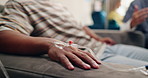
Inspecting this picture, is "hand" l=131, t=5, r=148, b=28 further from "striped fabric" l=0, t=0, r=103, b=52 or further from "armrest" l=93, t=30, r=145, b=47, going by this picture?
"striped fabric" l=0, t=0, r=103, b=52

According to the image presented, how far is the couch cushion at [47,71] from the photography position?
438 mm

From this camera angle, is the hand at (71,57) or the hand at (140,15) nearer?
the hand at (71,57)

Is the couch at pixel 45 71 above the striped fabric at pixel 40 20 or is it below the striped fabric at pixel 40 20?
below

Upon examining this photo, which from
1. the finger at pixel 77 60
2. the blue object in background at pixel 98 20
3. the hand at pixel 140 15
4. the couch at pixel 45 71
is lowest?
the blue object in background at pixel 98 20

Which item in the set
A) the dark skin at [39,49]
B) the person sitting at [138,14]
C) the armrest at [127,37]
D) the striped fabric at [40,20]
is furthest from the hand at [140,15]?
the dark skin at [39,49]

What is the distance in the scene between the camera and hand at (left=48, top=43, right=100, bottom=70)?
498 mm

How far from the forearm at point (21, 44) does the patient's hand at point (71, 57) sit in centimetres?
7

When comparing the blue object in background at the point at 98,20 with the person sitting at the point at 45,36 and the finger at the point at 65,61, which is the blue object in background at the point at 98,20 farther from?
the finger at the point at 65,61

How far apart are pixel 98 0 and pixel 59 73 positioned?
9.83ft

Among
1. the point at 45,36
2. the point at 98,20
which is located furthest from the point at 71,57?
the point at 98,20

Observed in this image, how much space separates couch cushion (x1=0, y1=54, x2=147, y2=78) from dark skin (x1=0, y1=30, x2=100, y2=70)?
→ 0.04 m

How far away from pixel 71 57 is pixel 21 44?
267 millimetres

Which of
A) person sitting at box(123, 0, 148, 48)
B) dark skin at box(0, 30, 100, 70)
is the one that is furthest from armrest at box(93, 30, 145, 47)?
dark skin at box(0, 30, 100, 70)

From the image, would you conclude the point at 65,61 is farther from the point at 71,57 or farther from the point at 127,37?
the point at 127,37
